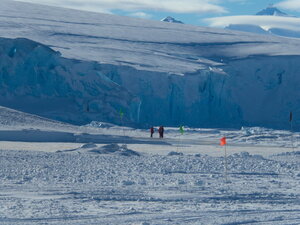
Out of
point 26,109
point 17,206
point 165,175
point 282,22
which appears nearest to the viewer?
point 17,206

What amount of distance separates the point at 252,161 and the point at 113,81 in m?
21.1

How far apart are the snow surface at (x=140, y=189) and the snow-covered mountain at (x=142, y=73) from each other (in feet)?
50.9

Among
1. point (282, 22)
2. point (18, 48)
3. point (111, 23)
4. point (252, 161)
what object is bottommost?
point (252, 161)

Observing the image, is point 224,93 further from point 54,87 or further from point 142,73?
point 54,87

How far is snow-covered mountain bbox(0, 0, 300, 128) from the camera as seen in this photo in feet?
109

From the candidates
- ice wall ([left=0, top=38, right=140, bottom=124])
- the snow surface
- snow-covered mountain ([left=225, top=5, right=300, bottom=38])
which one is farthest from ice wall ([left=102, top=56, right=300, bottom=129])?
snow-covered mountain ([left=225, top=5, right=300, bottom=38])

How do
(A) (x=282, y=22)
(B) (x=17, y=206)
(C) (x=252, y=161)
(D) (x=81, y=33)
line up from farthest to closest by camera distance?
1. (A) (x=282, y=22)
2. (D) (x=81, y=33)
3. (C) (x=252, y=161)
4. (B) (x=17, y=206)

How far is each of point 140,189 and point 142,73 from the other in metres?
27.3

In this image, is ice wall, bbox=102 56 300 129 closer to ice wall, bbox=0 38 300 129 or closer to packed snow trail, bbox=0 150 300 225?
ice wall, bbox=0 38 300 129

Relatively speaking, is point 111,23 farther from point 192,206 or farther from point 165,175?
point 192,206

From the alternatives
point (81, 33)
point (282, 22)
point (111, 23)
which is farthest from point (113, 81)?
point (282, 22)

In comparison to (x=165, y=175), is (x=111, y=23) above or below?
above

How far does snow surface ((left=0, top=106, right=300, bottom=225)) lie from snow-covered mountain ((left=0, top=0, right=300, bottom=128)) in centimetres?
1550

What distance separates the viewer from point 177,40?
4941 centimetres
